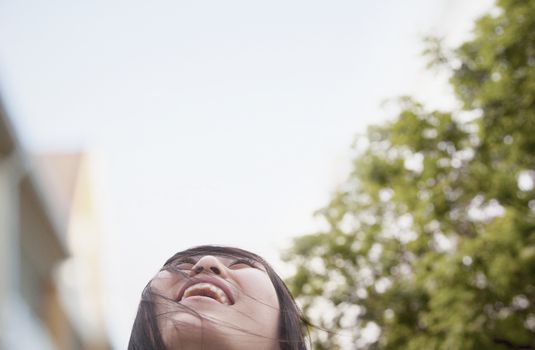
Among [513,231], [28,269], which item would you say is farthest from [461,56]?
[28,269]

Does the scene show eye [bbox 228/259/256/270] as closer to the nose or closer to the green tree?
the nose

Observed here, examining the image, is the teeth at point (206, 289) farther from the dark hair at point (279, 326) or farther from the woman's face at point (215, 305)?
the dark hair at point (279, 326)

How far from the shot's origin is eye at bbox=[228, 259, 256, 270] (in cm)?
208

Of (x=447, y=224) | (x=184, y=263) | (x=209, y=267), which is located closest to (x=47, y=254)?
(x=447, y=224)

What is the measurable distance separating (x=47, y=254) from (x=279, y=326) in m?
19.9

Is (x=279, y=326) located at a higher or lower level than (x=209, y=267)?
lower

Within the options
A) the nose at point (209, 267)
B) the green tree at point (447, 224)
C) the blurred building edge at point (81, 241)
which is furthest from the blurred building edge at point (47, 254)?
the nose at point (209, 267)

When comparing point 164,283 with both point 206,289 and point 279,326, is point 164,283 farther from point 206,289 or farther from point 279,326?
point 279,326

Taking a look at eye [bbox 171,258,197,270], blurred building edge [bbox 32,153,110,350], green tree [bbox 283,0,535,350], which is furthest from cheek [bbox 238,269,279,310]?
blurred building edge [bbox 32,153,110,350]

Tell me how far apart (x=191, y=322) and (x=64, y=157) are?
1068 inches

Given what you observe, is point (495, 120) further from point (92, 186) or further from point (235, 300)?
point (92, 186)

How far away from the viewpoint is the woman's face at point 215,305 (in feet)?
5.96

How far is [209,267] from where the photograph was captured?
1979mm

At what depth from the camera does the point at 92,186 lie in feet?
97.5
